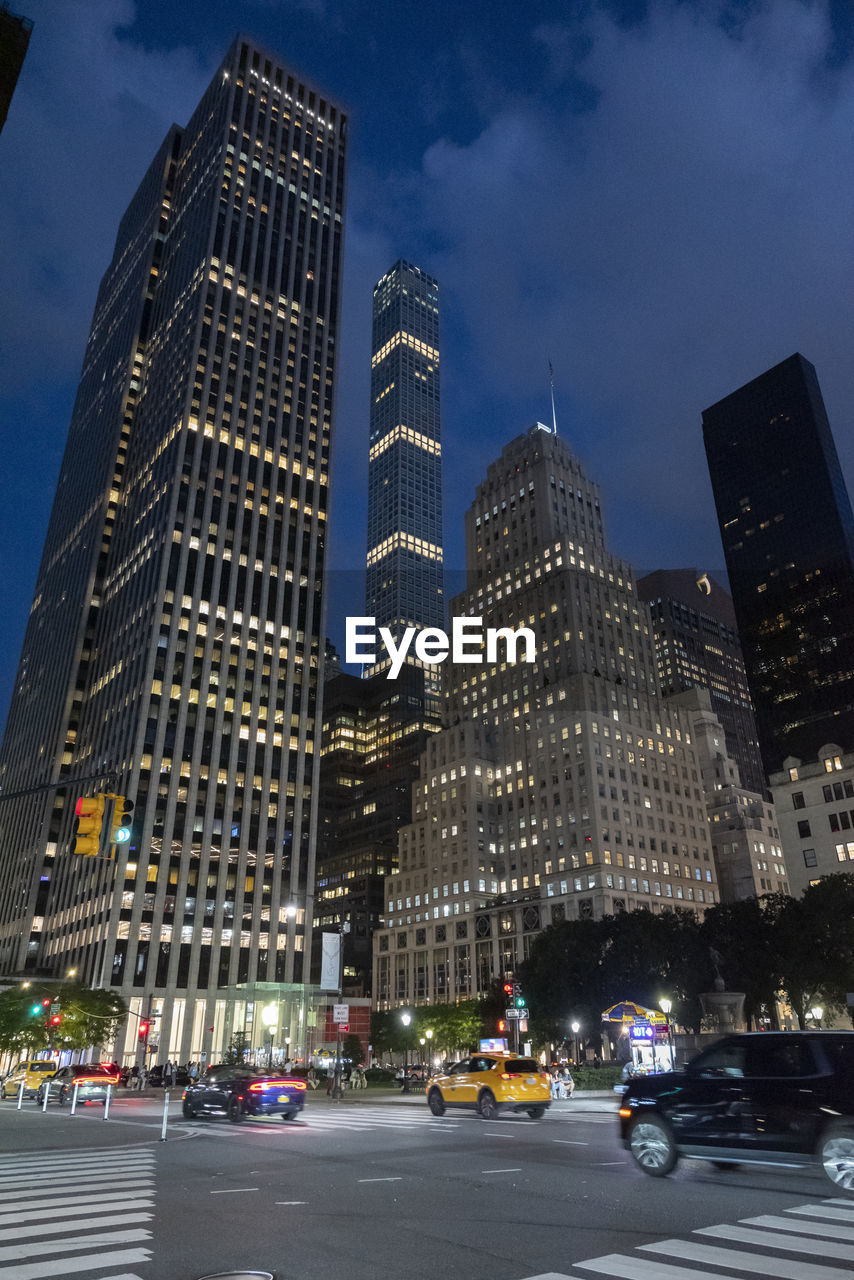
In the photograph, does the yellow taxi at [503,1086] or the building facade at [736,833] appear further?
the building facade at [736,833]

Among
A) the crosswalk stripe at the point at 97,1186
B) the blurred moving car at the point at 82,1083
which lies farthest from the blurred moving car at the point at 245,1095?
the blurred moving car at the point at 82,1083

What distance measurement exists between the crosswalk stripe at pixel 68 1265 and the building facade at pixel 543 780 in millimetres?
116524

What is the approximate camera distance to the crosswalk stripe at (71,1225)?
370 inches

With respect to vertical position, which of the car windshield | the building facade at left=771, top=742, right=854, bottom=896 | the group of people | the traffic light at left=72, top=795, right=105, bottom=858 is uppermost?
the building facade at left=771, top=742, right=854, bottom=896

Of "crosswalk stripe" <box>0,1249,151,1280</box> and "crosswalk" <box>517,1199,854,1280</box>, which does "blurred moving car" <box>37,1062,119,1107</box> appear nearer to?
"crosswalk stripe" <box>0,1249,151,1280</box>

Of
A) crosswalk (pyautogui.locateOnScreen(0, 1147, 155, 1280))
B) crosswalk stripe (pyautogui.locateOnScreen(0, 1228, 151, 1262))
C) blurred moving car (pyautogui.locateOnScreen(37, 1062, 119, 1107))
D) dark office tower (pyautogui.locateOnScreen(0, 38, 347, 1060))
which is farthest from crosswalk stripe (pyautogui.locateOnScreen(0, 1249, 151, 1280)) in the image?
dark office tower (pyautogui.locateOnScreen(0, 38, 347, 1060))

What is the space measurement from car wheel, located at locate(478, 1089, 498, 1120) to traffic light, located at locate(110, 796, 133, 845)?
14.4 m

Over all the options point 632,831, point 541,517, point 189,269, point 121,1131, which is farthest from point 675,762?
point 121,1131

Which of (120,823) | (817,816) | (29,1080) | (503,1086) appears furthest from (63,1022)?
(817,816)

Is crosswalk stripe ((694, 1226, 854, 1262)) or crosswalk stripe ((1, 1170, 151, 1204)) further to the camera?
crosswalk stripe ((1, 1170, 151, 1204))

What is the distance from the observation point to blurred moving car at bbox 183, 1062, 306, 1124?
2577cm

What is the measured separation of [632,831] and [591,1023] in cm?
5100

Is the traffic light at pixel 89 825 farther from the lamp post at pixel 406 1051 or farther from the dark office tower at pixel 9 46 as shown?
the lamp post at pixel 406 1051

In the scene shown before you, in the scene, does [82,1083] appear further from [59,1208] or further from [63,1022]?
[63,1022]
